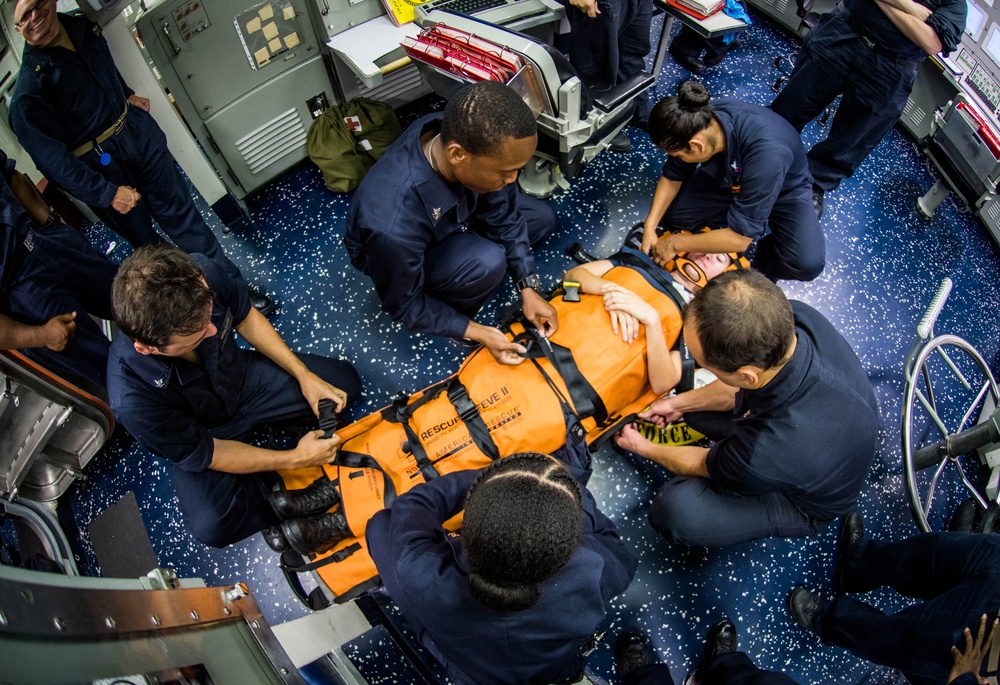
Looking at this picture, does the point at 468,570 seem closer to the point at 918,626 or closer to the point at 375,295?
the point at 918,626

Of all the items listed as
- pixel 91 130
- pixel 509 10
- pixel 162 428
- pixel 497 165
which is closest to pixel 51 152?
pixel 91 130

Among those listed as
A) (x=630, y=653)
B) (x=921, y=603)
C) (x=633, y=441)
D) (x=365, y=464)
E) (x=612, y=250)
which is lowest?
(x=630, y=653)

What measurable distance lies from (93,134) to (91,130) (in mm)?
28

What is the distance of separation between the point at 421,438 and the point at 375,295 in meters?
1.39

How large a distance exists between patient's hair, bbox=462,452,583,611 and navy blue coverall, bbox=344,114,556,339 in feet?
4.26

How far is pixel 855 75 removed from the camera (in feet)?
11.5

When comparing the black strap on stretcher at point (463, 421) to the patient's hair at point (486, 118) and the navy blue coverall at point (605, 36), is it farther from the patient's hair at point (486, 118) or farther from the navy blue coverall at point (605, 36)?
the navy blue coverall at point (605, 36)

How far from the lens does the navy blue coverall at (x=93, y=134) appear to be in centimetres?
270

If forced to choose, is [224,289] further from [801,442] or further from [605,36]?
[605,36]

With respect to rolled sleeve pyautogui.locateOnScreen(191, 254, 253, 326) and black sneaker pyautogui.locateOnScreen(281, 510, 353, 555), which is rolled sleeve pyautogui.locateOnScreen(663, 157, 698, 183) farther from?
black sneaker pyautogui.locateOnScreen(281, 510, 353, 555)

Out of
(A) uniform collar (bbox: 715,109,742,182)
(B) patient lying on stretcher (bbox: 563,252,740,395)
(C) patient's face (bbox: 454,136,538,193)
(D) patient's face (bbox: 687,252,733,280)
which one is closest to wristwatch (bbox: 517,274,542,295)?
(B) patient lying on stretcher (bbox: 563,252,740,395)

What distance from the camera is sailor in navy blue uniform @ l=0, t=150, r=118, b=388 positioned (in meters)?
2.63

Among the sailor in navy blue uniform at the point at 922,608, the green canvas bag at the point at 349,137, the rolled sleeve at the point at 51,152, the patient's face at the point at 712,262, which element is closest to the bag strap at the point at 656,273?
Answer: the patient's face at the point at 712,262

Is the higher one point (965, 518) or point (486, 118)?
point (486, 118)
